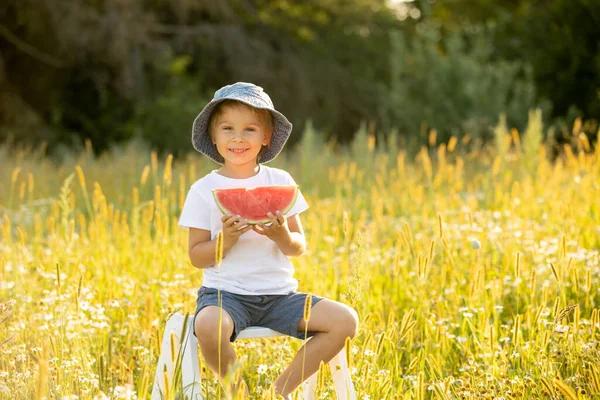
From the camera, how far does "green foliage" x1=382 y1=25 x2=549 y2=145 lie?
43.6 feet

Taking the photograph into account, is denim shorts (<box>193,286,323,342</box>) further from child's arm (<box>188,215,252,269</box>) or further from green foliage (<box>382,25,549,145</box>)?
green foliage (<box>382,25,549,145</box>)

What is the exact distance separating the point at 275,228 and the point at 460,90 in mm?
11865

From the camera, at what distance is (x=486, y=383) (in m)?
2.72

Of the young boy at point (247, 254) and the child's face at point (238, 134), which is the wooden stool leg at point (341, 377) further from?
the child's face at point (238, 134)

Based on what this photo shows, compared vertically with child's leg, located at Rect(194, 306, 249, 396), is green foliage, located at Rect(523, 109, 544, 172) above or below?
above

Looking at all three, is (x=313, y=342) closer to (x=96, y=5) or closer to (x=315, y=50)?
(x=96, y=5)

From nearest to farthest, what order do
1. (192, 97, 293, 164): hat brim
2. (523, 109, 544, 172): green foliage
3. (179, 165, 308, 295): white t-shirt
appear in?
(179, 165, 308, 295): white t-shirt, (192, 97, 293, 164): hat brim, (523, 109, 544, 172): green foliage

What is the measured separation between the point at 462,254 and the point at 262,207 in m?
1.96

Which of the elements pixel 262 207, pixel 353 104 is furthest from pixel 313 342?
pixel 353 104

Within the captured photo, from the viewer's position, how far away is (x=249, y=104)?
2.78 metres

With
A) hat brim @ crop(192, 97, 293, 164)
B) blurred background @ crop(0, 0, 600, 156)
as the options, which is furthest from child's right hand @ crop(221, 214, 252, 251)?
blurred background @ crop(0, 0, 600, 156)

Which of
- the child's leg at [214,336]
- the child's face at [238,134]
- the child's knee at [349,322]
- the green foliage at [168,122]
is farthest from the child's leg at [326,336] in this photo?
the green foliage at [168,122]

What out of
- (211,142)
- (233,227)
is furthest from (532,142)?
(233,227)

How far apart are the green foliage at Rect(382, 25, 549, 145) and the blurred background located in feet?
0.09
